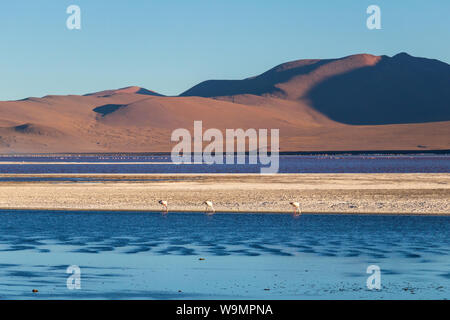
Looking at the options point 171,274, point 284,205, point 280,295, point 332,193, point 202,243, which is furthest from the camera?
point 332,193

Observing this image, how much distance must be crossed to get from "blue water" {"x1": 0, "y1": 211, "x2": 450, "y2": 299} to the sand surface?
283 cm

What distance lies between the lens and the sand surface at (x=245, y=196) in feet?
113

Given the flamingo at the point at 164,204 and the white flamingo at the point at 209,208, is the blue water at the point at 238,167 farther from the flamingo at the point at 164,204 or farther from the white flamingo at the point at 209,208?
the flamingo at the point at 164,204

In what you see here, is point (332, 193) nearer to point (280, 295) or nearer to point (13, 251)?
point (13, 251)

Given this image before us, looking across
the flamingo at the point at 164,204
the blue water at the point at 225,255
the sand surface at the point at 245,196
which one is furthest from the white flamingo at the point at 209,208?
the flamingo at the point at 164,204

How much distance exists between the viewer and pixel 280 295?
15.3m

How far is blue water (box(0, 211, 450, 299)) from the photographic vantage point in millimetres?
15891

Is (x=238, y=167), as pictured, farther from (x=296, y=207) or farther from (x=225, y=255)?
(x=225, y=255)

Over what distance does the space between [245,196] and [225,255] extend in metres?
18.8

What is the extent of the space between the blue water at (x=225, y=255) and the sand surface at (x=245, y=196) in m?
2.83

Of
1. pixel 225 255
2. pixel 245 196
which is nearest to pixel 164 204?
pixel 245 196

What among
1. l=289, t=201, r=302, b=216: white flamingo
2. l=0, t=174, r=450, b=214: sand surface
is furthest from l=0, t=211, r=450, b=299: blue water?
l=0, t=174, r=450, b=214: sand surface
